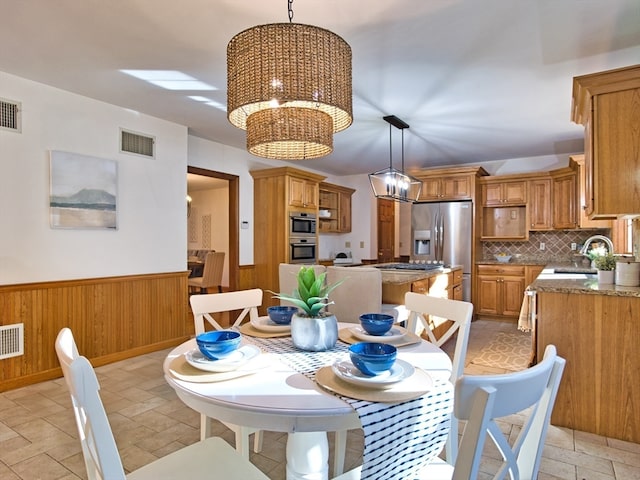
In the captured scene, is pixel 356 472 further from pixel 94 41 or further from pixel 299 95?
pixel 94 41

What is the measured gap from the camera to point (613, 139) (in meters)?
2.38

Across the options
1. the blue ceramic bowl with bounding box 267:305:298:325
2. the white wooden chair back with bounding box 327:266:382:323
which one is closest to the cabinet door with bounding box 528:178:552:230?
the white wooden chair back with bounding box 327:266:382:323

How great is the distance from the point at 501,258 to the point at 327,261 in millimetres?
2855

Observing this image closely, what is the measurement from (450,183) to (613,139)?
11.6 feet

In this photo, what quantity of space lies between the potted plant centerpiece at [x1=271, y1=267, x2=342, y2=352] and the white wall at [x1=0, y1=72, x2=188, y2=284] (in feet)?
9.06

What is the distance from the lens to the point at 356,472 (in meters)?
1.21

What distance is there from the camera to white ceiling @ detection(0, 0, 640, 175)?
213 cm

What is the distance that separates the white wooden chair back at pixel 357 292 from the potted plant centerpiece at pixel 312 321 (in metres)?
1.55

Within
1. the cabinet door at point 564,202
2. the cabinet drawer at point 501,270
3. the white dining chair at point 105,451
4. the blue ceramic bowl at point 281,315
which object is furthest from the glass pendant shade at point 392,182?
the white dining chair at point 105,451

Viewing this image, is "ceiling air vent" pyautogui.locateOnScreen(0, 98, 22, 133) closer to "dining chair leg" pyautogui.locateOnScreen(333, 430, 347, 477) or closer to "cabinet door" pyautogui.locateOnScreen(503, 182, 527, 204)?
"dining chair leg" pyautogui.locateOnScreen(333, 430, 347, 477)

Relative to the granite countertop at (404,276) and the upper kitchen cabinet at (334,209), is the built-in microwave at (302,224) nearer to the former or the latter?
the upper kitchen cabinet at (334,209)

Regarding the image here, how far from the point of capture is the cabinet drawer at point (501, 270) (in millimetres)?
5477

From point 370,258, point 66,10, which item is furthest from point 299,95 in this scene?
point 370,258


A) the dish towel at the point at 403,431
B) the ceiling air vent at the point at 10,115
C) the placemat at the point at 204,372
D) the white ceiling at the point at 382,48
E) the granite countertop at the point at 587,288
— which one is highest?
the white ceiling at the point at 382,48
